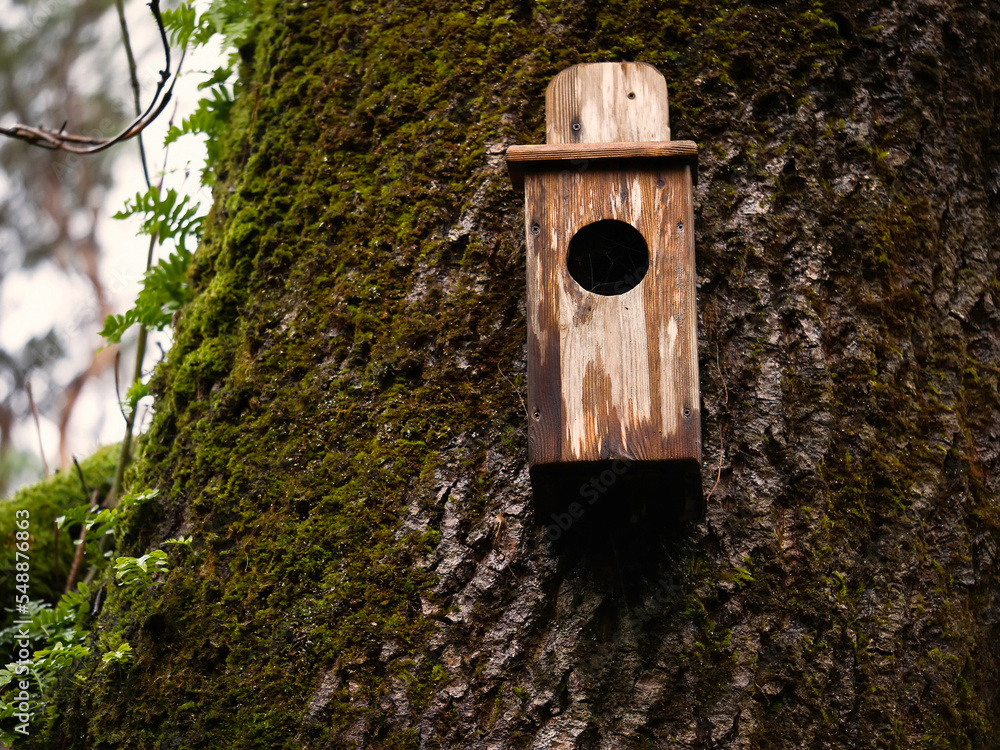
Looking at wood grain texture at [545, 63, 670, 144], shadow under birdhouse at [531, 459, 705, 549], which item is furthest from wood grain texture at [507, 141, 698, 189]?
shadow under birdhouse at [531, 459, 705, 549]

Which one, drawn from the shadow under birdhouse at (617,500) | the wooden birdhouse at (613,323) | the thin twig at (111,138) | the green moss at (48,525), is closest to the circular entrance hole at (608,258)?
the wooden birdhouse at (613,323)

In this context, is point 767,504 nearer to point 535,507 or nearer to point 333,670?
point 535,507

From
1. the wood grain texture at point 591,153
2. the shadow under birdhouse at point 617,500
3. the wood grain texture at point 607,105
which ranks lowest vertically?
the shadow under birdhouse at point 617,500

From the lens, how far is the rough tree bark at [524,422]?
205 cm

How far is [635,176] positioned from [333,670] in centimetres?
152

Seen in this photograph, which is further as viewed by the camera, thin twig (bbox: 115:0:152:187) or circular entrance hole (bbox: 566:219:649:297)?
thin twig (bbox: 115:0:152:187)

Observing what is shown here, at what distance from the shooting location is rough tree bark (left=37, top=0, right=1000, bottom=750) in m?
2.05

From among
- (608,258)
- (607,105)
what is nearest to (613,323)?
(608,258)

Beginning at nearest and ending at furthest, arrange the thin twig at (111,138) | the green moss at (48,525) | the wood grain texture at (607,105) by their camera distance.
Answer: the wood grain texture at (607,105), the thin twig at (111,138), the green moss at (48,525)

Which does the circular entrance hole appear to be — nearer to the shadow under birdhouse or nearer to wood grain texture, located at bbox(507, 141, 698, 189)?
wood grain texture, located at bbox(507, 141, 698, 189)

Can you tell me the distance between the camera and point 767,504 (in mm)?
2170

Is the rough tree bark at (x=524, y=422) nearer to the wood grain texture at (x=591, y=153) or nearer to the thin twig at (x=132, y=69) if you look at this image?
the wood grain texture at (x=591, y=153)

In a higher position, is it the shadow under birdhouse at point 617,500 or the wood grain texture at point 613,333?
the wood grain texture at point 613,333

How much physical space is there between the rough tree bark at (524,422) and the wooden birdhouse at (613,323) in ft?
1.07
